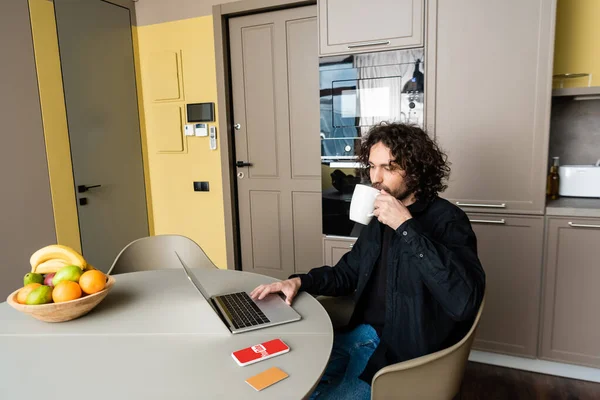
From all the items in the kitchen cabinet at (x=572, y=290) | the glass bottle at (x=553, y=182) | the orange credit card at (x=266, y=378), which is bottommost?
the kitchen cabinet at (x=572, y=290)

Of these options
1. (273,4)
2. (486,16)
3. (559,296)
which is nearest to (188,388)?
(559,296)

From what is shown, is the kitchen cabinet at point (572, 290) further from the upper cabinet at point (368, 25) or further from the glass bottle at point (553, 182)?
the upper cabinet at point (368, 25)

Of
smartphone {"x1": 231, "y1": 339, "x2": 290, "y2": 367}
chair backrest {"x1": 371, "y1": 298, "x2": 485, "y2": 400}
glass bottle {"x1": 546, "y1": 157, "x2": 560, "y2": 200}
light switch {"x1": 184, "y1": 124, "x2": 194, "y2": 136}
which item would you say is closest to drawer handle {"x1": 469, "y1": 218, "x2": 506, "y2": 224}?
glass bottle {"x1": 546, "y1": 157, "x2": 560, "y2": 200}

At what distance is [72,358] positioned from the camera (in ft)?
3.42

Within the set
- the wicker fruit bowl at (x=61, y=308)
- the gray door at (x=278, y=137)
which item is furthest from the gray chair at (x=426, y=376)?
the gray door at (x=278, y=137)

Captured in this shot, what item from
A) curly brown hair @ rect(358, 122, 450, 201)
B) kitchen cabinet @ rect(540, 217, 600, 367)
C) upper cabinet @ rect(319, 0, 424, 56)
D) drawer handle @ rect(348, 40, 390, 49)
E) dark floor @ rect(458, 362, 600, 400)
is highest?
upper cabinet @ rect(319, 0, 424, 56)

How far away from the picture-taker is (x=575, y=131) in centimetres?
248

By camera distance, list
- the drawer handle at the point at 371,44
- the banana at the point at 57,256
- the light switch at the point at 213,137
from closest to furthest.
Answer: the banana at the point at 57,256 → the drawer handle at the point at 371,44 → the light switch at the point at 213,137

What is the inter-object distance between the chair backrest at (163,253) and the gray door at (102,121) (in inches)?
52.4

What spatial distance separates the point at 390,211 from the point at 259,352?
21.7 inches

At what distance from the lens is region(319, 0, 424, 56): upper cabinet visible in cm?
229

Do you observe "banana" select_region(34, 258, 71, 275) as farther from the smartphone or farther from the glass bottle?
the glass bottle

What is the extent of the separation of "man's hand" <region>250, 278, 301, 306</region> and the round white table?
1.2 inches

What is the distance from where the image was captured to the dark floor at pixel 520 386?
212 cm
